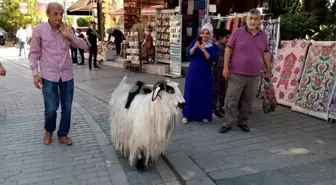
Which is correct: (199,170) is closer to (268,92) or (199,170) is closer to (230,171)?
(230,171)

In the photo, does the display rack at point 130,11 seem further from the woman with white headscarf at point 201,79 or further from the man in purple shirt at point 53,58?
the man in purple shirt at point 53,58

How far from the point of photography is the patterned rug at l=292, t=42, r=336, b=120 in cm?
566

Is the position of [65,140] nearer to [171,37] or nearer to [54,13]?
[54,13]

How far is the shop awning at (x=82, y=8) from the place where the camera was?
20.7 m

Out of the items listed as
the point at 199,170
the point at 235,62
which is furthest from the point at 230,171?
the point at 235,62

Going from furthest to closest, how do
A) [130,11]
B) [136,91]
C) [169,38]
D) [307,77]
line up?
[130,11]
[169,38]
[307,77]
[136,91]

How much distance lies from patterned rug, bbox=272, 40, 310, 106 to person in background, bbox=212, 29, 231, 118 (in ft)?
4.75

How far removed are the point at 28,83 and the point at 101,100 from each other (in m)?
3.93

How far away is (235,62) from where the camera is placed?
Answer: 4.79 meters

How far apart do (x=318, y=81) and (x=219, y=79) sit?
1.78m

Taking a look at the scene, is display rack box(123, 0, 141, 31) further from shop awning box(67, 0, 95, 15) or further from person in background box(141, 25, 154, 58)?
shop awning box(67, 0, 95, 15)

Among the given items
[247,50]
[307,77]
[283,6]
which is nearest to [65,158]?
[247,50]

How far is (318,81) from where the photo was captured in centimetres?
585

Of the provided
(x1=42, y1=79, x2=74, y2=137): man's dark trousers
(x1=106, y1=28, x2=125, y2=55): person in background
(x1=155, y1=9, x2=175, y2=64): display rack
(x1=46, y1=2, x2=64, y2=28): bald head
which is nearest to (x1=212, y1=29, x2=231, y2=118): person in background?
(x1=42, y1=79, x2=74, y2=137): man's dark trousers
